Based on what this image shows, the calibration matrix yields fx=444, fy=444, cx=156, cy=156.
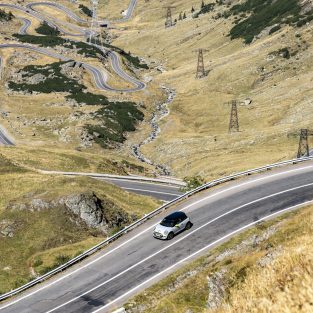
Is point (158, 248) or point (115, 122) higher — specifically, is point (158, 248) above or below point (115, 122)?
below

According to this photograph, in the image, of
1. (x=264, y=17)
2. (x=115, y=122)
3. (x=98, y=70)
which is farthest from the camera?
(x=264, y=17)

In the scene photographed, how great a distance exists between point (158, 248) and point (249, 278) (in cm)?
2590

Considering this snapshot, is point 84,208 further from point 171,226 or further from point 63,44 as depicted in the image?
point 63,44

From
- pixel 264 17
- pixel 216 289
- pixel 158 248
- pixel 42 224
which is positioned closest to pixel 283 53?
pixel 264 17

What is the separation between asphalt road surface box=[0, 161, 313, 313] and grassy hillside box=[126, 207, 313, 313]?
201 cm

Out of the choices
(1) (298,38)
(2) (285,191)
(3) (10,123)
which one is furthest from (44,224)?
(1) (298,38)

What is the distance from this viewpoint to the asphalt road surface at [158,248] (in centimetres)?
3020

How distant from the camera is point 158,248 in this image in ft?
116

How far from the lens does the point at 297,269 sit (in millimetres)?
8227

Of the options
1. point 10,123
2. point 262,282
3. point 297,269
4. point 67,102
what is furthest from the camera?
point 67,102

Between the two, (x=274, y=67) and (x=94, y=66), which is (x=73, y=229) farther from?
(x=94, y=66)

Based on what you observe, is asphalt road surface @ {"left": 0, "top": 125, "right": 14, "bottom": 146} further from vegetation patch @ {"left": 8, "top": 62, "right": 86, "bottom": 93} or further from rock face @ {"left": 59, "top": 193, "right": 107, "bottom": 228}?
rock face @ {"left": 59, "top": 193, "right": 107, "bottom": 228}

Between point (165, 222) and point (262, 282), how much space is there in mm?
28355

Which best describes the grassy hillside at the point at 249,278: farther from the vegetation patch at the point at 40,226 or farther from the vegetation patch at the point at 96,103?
the vegetation patch at the point at 96,103
